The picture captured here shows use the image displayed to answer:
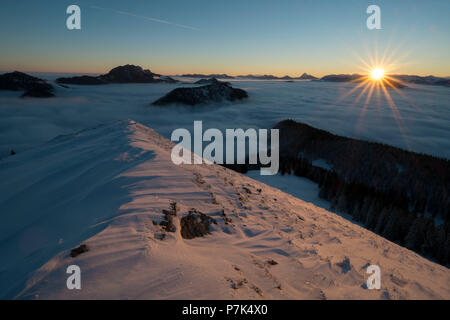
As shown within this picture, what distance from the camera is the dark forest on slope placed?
1223 centimetres

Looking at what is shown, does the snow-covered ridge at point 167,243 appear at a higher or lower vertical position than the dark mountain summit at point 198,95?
lower

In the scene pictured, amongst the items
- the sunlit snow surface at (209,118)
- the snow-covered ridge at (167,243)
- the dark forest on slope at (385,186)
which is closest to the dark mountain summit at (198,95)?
the sunlit snow surface at (209,118)

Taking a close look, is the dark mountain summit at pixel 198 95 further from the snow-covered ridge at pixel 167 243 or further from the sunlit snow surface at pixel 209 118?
the snow-covered ridge at pixel 167 243

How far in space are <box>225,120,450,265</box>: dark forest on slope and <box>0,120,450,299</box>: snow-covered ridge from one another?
5.98m

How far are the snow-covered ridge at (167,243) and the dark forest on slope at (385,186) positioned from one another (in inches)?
235

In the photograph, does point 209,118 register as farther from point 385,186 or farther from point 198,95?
point 385,186

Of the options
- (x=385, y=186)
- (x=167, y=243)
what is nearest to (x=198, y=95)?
(x=385, y=186)

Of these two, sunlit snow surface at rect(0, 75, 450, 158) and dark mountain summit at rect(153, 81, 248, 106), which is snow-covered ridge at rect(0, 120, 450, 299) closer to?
sunlit snow surface at rect(0, 75, 450, 158)

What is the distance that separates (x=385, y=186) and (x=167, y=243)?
30.3 metres

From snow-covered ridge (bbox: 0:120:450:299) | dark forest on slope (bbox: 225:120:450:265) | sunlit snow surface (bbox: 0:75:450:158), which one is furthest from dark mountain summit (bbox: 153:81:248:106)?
snow-covered ridge (bbox: 0:120:450:299)

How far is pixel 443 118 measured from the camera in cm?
8856

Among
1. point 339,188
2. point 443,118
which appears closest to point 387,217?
point 339,188

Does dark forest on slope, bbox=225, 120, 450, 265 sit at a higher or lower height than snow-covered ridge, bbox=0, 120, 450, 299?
lower

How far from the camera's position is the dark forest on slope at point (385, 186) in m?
12.2
